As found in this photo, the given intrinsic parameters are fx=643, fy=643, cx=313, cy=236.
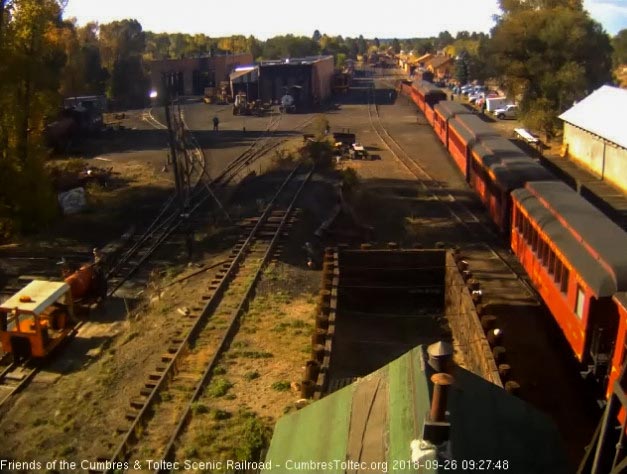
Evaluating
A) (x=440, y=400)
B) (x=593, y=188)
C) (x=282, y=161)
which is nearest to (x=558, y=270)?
(x=440, y=400)

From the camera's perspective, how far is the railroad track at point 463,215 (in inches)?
709

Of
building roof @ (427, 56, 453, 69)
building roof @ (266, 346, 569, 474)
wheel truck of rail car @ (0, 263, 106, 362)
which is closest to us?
building roof @ (266, 346, 569, 474)

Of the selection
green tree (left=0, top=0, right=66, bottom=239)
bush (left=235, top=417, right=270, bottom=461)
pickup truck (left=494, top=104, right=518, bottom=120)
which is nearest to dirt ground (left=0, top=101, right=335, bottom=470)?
bush (left=235, top=417, right=270, bottom=461)

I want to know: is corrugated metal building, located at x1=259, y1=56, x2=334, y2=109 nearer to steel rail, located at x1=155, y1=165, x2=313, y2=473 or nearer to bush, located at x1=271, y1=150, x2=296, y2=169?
bush, located at x1=271, y1=150, x2=296, y2=169

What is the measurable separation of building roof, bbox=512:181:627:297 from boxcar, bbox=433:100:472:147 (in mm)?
19291

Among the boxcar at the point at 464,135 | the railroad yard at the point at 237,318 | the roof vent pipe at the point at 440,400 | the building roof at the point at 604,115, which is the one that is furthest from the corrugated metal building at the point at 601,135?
the roof vent pipe at the point at 440,400

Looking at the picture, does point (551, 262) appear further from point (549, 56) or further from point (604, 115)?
point (549, 56)

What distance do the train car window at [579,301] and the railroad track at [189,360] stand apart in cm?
662

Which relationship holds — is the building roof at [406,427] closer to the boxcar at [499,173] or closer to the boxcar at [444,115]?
the boxcar at [499,173]

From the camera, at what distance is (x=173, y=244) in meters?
20.4

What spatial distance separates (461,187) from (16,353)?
2008 centimetres

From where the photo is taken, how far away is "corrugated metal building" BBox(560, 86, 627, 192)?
29031mm

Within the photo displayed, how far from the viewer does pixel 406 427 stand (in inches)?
175

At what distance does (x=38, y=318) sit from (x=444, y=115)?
94.8 feet
